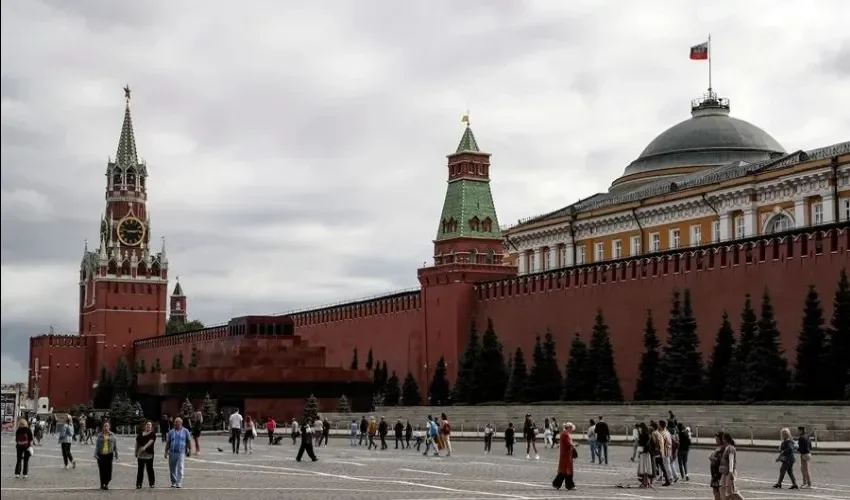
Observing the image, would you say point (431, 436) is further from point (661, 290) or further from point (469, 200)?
point (469, 200)

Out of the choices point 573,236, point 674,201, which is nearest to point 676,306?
point 674,201

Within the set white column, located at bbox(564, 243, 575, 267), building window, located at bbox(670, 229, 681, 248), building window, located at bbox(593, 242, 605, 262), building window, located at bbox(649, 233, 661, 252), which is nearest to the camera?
building window, located at bbox(670, 229, 681, 248)

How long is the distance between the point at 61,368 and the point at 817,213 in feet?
196

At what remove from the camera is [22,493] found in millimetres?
15133

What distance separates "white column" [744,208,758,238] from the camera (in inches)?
1759

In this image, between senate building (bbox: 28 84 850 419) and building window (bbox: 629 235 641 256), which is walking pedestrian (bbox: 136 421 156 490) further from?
building window (bbox: 629 235 641 256)

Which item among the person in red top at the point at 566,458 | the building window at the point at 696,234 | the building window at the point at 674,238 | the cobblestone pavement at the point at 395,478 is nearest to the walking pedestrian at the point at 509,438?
the cobblestone pavement at the point at 395,478

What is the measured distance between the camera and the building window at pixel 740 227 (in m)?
45.4

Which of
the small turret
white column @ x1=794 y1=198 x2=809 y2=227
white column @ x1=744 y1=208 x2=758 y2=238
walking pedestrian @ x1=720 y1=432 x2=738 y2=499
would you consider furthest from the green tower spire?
the small turret

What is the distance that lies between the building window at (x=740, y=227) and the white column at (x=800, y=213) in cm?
262

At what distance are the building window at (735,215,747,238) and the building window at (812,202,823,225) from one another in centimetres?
323

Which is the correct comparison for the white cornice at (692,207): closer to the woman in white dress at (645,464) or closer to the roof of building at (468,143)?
the roof of building at (468,143)

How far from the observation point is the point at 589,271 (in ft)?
141

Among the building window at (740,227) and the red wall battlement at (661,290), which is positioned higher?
the building window at (740,227)
